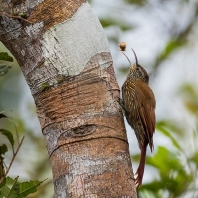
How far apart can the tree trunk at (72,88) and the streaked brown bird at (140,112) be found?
920 mm

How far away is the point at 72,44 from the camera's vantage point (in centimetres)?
241

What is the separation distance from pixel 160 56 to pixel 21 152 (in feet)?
5.08

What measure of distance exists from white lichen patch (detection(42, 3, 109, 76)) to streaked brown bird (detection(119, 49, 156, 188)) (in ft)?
3.07

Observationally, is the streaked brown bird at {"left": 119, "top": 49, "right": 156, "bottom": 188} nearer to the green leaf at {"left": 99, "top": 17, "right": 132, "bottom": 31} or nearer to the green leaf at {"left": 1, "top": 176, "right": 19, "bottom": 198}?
the green leaf at {"left": 99, "top": 17, "right": 132, "bottom": 31}

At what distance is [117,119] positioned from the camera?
2451 mm

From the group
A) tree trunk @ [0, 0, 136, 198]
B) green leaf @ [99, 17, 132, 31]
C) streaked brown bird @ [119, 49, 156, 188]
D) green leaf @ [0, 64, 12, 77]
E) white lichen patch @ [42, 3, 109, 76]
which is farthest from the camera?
green leaf @ [99, 17, 132, 31]

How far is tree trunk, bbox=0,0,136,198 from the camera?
2.21 meters

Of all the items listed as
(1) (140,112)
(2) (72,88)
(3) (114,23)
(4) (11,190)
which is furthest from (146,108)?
(4) (11,190)

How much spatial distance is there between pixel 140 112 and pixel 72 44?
4.59ft

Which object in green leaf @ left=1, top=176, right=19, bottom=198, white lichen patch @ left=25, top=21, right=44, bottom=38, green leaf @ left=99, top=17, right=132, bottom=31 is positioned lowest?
green leaf @ left=1, top=176, right=19, bottom=198

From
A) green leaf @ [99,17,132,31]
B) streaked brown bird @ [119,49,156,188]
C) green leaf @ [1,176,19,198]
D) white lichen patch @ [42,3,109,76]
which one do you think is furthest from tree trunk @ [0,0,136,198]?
green leaf @ [99,17,132,31]

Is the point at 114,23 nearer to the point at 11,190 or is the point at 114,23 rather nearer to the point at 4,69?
the point at 4,69

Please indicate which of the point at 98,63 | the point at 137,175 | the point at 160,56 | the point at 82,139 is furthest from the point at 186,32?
the point at 82,139

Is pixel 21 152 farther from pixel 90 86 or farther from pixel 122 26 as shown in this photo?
pixel 90 86
